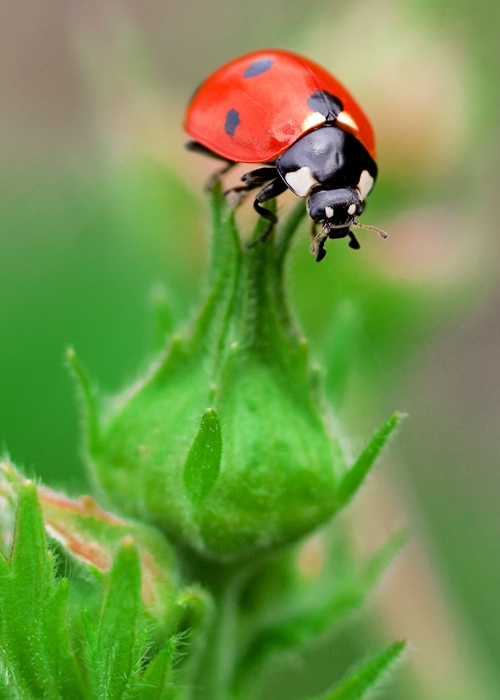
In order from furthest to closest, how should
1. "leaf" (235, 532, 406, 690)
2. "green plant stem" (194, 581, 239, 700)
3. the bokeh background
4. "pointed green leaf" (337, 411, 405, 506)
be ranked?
1. the bokeh background
2. "leaf" (235, 532, 406, 690)
3. "green plant stem" (194, 581, 239, 700)
4. "pointed green leaf" (337, 411, 405, 506)

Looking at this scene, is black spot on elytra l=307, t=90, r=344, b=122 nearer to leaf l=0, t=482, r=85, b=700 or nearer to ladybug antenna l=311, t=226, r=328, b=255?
ladybug antenna l=311, t=226, r=328, b=255

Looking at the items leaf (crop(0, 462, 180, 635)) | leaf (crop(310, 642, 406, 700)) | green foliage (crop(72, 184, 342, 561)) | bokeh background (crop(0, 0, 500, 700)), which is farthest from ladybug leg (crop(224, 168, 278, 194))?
leaf (crop(310, 642, 406, 700))

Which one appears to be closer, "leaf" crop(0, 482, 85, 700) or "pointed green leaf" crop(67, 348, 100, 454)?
"leaf" crop(0, 482, 85, 700)

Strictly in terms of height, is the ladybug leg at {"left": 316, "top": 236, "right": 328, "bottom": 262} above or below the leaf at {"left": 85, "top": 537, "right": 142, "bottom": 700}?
above

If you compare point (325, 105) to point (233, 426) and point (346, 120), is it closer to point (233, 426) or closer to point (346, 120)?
point (346, 120)

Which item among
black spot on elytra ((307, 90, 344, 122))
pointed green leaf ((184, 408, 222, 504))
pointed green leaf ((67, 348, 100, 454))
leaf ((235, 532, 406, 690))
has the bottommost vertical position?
leaf ((235, 532, 406, 690))

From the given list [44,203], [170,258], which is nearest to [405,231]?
[170,258]

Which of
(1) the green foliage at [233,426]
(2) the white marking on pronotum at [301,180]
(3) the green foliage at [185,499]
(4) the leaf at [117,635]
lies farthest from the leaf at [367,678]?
(2) the white marking on pronotum at [301,180]

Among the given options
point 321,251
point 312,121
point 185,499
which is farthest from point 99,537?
point 312,121
